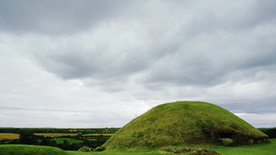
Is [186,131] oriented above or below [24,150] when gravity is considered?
above

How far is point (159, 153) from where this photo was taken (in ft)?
74.0

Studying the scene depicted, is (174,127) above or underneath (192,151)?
above

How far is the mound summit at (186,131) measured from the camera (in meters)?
29.0

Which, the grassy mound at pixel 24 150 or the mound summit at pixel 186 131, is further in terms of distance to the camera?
→ the mound summit at pixel 186 131

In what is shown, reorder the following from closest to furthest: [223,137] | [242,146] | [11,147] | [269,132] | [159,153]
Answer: [11,147] < [159,153] < [242,146] < [223,137] < [269,132]

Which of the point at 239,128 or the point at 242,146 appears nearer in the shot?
the point at 242,146

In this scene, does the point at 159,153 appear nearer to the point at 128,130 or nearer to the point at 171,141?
the point at 171,141

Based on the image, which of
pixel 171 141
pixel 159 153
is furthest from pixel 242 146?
pixel 159 153

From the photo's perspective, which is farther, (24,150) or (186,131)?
(186,131)

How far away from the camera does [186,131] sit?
30.3 m

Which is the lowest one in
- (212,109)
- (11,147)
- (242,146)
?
(242,146)

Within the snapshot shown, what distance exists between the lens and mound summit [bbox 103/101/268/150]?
29047 mm

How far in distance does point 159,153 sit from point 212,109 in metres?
18.0

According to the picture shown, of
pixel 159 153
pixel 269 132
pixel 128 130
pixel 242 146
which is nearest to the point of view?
pixel 159 153
